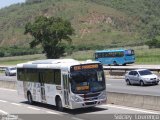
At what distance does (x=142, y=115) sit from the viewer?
64.3 feet

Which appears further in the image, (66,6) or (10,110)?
(66,6)

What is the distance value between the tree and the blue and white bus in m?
22.8

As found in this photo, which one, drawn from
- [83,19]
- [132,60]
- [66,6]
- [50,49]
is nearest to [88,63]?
[132,60]

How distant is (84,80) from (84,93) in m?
0.68

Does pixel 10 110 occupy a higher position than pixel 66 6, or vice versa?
pixel 66 6

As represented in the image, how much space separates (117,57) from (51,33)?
92.5 ft

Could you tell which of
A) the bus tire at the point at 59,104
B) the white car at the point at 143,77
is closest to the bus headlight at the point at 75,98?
the bus tire at the point at 59,104

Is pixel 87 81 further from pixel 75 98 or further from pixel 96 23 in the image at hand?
pixel 96 23

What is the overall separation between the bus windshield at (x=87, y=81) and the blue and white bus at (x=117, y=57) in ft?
152

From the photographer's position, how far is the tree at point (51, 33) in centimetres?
9525

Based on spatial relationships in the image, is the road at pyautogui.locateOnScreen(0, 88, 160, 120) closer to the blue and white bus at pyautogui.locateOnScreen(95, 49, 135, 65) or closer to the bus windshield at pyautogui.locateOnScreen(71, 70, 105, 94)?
the bus windshield at pyautogui.locateOnScreen(71, 70, 105, 94)

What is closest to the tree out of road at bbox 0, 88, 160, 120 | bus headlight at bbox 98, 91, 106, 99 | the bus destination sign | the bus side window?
road at bbox 0, 88, 160, 120

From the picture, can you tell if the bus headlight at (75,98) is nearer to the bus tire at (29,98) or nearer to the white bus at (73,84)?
the white bus at (73,84)

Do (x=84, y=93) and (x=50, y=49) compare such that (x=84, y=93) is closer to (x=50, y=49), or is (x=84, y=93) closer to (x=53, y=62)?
(x=53, y=62)
